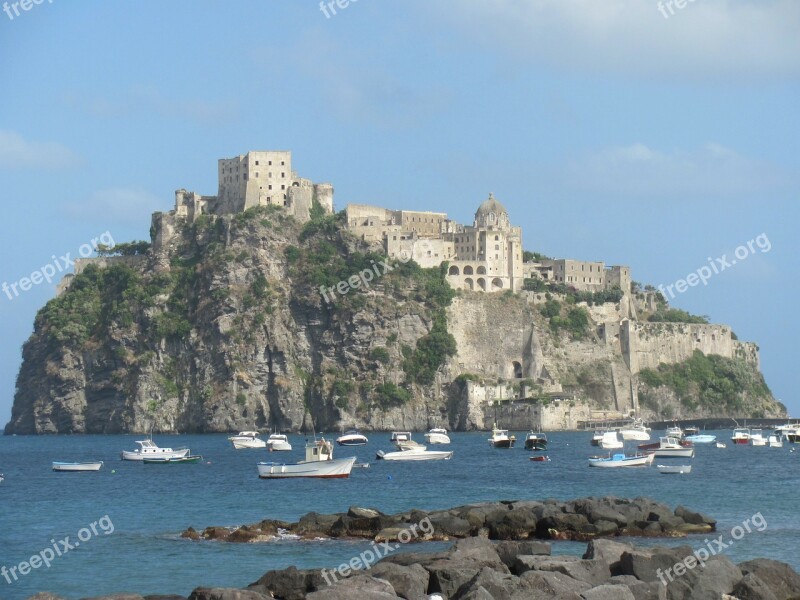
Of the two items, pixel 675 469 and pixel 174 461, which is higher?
pixel 174 461

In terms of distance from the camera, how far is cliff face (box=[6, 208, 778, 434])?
122m

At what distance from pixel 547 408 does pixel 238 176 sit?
126 feet

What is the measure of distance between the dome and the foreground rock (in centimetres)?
10028

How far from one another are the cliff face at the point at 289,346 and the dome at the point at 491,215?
13609 mm

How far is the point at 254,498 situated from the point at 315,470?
9546 mm

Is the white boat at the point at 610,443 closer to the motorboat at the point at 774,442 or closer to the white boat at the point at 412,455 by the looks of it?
the white boat at the point at 412,455

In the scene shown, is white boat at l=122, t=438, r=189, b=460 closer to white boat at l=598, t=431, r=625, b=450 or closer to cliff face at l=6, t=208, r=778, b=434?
white boat at l=598, t=431, r=625, b=450

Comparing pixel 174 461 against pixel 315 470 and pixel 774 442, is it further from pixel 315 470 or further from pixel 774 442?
pixel 774 442

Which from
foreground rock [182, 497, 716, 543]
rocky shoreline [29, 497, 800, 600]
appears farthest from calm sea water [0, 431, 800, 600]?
rocky shoreline [29, 497, 800, 600]

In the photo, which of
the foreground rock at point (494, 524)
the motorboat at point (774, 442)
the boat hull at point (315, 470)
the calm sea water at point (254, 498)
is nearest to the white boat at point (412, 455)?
the calm sea water at point (254, 498)

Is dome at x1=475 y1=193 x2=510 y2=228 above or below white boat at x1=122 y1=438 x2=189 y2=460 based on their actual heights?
above

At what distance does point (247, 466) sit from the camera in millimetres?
79188

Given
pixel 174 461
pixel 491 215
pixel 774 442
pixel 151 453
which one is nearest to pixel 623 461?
pixel 174 461

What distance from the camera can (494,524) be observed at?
40625mm
